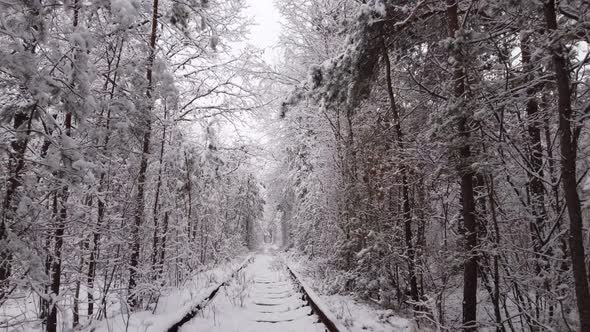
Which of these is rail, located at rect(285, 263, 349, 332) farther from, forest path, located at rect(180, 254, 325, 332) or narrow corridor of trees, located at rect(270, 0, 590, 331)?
narrow corridor of trees, located at rect(270, 0, 590, 331)

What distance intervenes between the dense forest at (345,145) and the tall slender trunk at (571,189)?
0.05ft

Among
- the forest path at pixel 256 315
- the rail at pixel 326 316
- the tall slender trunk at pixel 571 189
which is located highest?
the tall slender trunk at pixel 571 189

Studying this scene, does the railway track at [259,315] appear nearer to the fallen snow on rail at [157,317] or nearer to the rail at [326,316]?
the rail at [326,316]

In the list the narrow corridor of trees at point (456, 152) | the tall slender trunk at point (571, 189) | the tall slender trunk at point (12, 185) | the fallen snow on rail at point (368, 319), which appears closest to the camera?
the tall slender trunk at point (571, 189)

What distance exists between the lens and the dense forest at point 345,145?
10.5ft

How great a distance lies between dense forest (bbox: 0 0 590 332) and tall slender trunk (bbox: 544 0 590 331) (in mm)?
14

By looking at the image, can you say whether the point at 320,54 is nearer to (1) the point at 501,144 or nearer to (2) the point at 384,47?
(2) the point at 384,47

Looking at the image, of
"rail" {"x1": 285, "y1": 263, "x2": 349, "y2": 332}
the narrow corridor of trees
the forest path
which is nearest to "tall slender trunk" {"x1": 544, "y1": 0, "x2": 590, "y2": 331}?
the narrow corridor of trees

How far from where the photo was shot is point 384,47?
6629mm

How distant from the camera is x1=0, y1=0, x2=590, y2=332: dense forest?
3.19 meters

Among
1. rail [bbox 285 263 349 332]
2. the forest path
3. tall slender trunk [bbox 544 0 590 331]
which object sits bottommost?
the forest path

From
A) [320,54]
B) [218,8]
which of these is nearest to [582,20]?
[320,54]

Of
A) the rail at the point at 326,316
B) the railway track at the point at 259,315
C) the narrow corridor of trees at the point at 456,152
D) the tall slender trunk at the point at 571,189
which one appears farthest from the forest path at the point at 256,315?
the tall slender trunk at the point at 571,189

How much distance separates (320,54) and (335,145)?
3148mm
